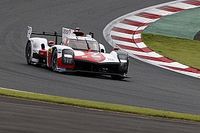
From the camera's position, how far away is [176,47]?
957 inches

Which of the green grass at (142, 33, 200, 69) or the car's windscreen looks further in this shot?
the green grass at (142, 33, 200, 69)

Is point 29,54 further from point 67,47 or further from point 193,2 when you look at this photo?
point 193,2

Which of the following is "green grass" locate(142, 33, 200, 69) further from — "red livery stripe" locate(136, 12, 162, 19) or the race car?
the race car

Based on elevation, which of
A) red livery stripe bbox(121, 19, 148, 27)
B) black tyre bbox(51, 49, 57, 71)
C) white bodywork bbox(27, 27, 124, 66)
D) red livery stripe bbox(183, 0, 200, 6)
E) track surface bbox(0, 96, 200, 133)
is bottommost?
track surface bbox(0, 96, 200, 133)

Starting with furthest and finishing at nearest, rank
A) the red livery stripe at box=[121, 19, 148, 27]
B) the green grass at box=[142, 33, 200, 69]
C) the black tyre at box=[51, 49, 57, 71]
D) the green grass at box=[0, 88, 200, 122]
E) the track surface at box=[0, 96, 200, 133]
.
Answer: the red livery stripe at box=[121, 19, 148, 27], the green grass at box=[142, 33, 200, 69], the black tyre at box=[51, 49, 57, 71], the green grass at box=[0, 88, 200, 122], the track surface at box=[0, 96, 200, 133]

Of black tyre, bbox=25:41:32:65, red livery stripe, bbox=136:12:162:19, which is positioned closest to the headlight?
black tyre, bbox=25:41:32:65

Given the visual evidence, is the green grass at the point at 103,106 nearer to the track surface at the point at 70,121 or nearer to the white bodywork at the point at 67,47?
the track surface at the point at 70,121

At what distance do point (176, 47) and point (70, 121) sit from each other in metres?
14.5

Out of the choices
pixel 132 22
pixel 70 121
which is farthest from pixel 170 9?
pixel 70 121

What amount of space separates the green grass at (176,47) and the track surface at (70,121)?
10241 millimetres

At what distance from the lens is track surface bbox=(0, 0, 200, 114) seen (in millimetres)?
14852

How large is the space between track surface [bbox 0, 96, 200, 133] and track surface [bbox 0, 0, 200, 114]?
259 cm

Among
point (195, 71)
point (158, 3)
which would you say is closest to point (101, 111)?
point (195, 71)

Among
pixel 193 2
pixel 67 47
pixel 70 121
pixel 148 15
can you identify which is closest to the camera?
pixel 70 121
